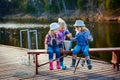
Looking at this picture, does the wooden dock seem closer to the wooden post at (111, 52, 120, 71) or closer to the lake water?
the wooden post at (111, 52, 120, 71)

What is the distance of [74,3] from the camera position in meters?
66.4

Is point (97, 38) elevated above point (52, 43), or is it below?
below

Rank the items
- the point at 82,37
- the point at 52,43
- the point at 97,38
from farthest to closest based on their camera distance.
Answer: the point at 97,38
the point at 52,43
the point at 82,37

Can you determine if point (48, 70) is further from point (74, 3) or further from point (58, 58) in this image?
point (74, 3)

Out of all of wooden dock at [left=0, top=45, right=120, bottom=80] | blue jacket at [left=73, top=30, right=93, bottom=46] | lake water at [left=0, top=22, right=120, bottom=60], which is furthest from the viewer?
lake water at [left=0, top=22, right=120, bottom=60]

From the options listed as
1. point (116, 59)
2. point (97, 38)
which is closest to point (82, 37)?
point (116, 59)

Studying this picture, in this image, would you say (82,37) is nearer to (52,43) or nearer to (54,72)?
(52,43)

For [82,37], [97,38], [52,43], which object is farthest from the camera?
[97,38]

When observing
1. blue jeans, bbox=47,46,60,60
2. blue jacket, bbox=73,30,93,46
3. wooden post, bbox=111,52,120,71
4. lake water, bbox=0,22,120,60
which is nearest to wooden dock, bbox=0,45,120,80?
wooden post, bbox=111,52,120,71

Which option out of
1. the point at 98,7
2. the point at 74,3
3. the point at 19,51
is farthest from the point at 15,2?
the point at 19,51

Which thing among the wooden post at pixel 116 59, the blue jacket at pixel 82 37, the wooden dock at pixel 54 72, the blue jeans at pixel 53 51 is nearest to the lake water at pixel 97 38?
the wooden dock at pixel 54 72

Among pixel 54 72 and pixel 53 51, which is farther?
pixel 53 51

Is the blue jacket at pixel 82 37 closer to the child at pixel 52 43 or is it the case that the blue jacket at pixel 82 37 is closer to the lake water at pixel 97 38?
the child at pixel 52 43

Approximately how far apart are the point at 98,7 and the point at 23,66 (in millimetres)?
46901
